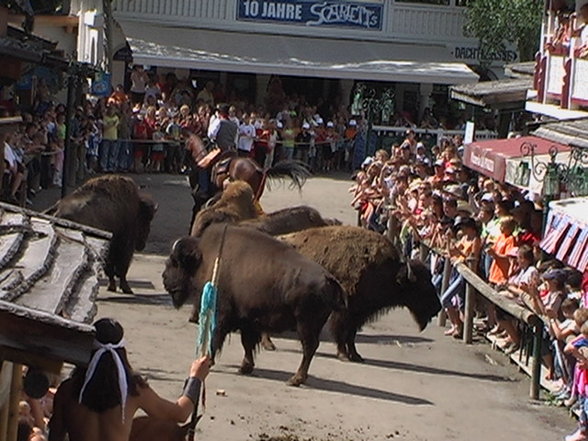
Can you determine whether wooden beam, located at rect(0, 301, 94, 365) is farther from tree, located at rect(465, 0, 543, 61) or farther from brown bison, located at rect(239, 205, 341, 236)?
tree, located at rect(465, 0, 543, 61)

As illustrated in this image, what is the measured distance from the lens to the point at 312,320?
13195 mm

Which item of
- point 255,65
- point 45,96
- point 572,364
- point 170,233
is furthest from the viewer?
point 255,65

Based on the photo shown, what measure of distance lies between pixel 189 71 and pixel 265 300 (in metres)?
27.2

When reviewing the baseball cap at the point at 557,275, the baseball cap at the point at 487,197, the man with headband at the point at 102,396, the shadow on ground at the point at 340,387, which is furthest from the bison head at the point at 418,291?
the man with headband at the point at 102,396

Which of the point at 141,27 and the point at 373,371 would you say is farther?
the point at 141,27

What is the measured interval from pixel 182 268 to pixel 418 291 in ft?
8.31

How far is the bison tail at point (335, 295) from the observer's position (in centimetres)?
1321

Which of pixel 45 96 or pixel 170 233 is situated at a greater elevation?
pixel 45 96

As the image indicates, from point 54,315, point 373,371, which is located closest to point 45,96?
point 373,371

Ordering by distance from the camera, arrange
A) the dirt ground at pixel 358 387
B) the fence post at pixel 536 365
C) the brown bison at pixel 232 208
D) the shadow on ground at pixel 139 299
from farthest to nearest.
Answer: the shadow on ground at pixel 139 299
the brown bison at pixel 232 208
the fence post at pixel 536 365
the dirt ground at pixel 358 387

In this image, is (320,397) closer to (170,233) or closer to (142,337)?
(142,337)

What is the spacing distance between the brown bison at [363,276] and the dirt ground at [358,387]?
46 centimetres

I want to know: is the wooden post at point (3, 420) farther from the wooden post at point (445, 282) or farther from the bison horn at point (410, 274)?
the wooden post at point (445, 282)

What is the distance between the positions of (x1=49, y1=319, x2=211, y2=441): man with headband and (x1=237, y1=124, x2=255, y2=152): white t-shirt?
2505cm
